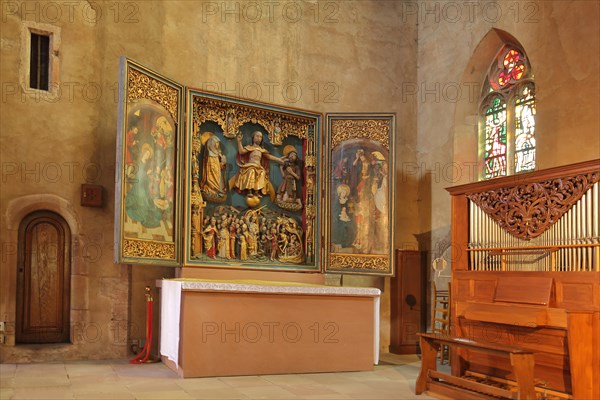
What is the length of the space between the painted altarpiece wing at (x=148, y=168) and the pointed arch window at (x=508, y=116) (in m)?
5.44

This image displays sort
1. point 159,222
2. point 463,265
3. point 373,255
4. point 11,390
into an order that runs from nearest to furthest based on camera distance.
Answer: point 11,390, point 463,265, point 159,222, point 373,255

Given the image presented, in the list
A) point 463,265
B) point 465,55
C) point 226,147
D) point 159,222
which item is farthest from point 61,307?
point 465,55

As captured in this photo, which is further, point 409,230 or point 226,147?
point 409,230

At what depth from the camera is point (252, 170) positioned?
34.2ft

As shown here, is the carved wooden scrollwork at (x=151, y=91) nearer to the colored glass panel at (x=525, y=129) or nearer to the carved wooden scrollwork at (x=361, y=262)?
the carved wooden scrollwork at (x=361, y=262)

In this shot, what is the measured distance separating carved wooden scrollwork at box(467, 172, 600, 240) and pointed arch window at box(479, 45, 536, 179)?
292 cm

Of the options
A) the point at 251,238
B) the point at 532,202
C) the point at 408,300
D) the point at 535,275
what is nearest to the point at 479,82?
Result: the point at 408,300

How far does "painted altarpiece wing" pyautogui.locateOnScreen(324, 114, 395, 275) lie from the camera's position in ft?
34.7

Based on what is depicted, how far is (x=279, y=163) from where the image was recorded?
10797 millimetres

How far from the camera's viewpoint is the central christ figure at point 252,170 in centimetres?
1040

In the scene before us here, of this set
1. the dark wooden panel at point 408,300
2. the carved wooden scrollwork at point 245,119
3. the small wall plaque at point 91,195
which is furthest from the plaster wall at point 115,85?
the carved wooden scrollwork at point 245,119

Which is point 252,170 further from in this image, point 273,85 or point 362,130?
point 273,85

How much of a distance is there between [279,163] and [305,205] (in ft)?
2.64

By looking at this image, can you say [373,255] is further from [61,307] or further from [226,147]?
[61,307]
